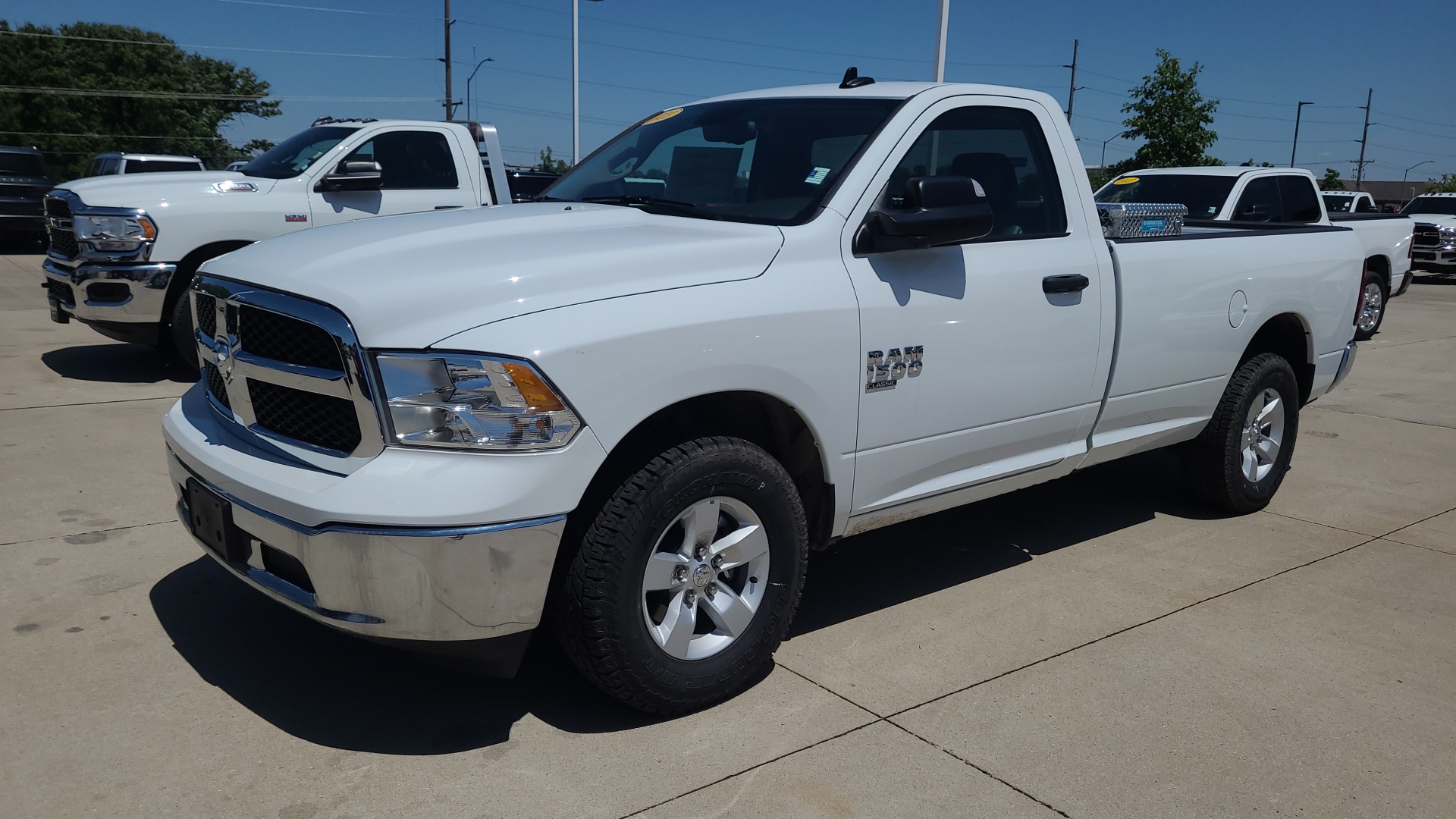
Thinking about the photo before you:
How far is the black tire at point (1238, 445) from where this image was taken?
518 cm

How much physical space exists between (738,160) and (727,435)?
3.86 feet

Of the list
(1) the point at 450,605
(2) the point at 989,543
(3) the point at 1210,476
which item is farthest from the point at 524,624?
(3) the point at 1210,476

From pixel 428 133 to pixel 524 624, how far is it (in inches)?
274

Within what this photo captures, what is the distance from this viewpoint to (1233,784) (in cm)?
299

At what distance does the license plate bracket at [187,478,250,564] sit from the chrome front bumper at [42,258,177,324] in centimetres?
513

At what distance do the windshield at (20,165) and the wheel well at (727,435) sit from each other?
2001 cm

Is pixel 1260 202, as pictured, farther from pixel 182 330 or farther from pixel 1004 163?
pixel 182 330

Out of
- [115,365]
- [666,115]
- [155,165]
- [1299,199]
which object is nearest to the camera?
[666,115]

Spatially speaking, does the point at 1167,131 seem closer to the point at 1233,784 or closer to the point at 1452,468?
the point at 1452,468

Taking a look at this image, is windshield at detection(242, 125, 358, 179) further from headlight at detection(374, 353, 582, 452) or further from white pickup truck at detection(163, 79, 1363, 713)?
headlight at detection(374, 353, 582, 452)

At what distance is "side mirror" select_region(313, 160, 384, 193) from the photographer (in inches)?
313

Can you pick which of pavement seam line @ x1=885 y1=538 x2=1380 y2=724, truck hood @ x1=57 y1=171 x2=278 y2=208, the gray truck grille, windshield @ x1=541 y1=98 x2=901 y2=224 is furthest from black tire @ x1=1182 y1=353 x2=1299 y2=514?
the gray truck grille

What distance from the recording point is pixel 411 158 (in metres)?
8.81

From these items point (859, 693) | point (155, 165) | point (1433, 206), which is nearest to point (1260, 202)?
point (859, 693)
